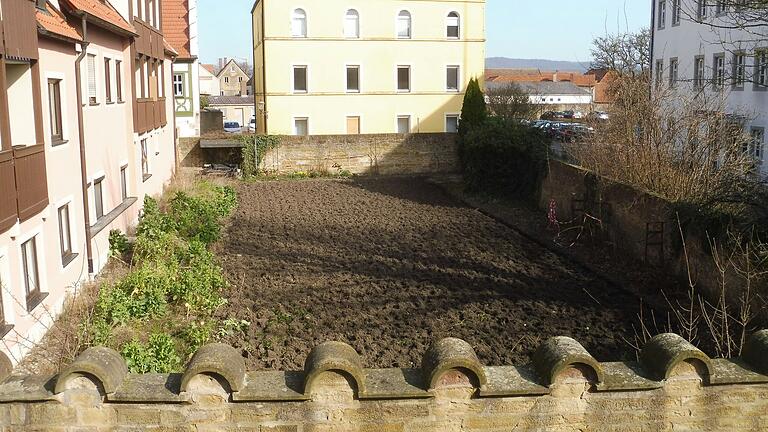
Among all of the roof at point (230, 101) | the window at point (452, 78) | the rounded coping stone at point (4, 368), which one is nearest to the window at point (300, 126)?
the window at point (452, 78)

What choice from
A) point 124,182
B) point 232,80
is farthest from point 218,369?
point 232,80

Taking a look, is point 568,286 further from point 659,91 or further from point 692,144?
point 659,91

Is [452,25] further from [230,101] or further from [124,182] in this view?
[230,101]

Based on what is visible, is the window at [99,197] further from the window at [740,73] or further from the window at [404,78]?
the window at [404,78]

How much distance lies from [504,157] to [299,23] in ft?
60.8

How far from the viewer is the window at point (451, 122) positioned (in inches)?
1734

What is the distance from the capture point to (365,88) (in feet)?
140

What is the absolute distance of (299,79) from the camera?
42062 mm

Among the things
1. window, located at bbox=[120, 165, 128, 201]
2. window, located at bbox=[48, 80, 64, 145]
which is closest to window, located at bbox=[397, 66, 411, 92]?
window, located at bbox=[120, 165, 128, 201]

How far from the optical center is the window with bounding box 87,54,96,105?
1688cm

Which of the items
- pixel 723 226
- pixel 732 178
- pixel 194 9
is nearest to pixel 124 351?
pixel 723 226

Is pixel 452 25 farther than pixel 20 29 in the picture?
Yes

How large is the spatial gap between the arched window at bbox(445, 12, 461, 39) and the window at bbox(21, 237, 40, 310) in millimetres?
33953

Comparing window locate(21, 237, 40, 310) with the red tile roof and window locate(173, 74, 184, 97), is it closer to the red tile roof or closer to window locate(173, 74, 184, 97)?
the red tile roof
